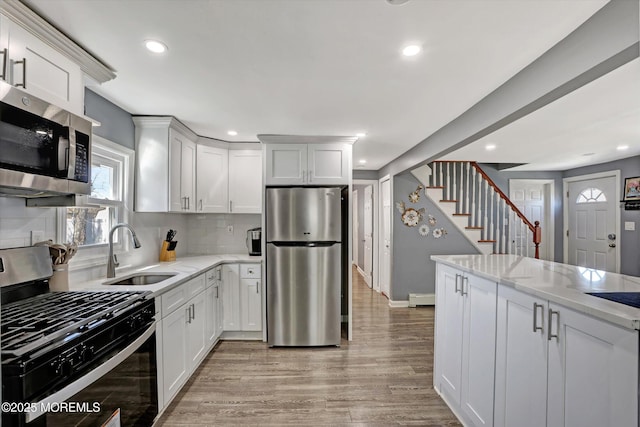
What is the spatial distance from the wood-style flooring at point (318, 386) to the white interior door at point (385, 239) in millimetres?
1471

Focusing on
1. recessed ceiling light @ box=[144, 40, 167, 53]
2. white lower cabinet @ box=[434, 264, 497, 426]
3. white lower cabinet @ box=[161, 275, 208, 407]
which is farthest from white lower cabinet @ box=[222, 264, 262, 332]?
recessed ceiling light @ box=[144, 40, 167, 53]

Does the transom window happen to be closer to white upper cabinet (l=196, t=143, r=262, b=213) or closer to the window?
white upper cabinet (l=196, t=143, r=262, b=213)

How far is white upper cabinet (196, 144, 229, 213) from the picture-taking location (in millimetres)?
3402

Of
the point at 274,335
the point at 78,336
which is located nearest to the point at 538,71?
the point at 78,336

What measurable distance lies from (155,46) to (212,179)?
6.62 ft

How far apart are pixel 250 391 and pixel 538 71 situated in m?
2.98

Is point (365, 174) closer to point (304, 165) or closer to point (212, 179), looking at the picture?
point (304, 165)

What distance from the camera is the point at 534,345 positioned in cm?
138

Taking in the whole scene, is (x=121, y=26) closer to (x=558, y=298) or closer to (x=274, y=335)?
(x=558, y=298)

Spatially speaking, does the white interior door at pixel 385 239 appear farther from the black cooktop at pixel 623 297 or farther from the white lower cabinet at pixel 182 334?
the black cooktop at pixel 623 297

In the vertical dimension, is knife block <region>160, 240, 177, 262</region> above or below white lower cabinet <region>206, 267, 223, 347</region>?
above

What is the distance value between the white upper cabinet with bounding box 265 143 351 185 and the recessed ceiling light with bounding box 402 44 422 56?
5.50 ft

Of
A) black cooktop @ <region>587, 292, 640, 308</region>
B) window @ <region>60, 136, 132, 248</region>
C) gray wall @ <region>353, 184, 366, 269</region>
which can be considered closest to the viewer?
black cooktop @ <region>587, 292, 640, 308</region>

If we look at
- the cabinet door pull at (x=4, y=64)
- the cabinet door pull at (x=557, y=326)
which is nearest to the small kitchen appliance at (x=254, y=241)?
the cabinet door pull at (x=4, y=64)
